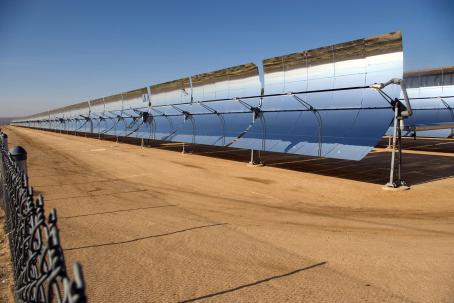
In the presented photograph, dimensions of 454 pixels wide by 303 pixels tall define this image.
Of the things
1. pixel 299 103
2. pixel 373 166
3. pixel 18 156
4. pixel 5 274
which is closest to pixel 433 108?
pixel 373 166

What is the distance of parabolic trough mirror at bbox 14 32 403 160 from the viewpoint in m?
12.9

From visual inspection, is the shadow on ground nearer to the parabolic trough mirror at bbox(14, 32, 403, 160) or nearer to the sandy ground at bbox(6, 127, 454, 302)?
the sandy ground at bbox(6, 127, 454, 302)

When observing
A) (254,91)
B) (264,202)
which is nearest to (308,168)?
(254,91)

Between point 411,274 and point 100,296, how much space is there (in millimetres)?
4681

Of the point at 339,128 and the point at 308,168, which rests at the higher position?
the point at 339,128

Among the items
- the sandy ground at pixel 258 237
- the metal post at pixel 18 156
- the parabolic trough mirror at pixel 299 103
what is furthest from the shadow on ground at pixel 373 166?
the metal post at pixel 18 156

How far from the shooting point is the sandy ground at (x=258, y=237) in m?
4.97

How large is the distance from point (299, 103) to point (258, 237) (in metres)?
10.7

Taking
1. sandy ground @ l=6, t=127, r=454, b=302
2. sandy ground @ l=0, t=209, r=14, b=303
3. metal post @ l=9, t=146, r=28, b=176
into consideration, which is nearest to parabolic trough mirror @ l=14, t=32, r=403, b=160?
sandy ground @ l=6, t=127, r=454, b=302

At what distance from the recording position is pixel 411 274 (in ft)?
17.8

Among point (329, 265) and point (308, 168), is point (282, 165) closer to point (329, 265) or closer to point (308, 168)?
point (308, 168)

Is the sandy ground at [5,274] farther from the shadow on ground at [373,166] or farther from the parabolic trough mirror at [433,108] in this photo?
the parabolic trough mirror at [433,108]

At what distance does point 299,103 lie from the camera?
1662 cm

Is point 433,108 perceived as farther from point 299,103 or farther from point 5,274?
point 5,274
